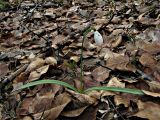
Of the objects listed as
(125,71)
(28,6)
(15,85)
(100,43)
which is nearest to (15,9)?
(28,6)

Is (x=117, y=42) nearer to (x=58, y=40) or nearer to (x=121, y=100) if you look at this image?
(x=58, y=40)

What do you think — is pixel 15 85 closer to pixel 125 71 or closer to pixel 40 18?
pixel 125 71

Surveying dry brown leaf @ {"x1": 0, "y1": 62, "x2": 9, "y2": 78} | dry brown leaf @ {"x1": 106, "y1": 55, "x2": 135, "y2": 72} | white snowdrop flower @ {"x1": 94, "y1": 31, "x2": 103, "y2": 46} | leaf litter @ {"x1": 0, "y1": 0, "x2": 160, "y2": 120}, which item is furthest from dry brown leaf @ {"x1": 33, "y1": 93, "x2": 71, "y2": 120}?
white snowdrop flower @ {"x1": 94, "y1": 31, "x2": 103, "y2": 46}

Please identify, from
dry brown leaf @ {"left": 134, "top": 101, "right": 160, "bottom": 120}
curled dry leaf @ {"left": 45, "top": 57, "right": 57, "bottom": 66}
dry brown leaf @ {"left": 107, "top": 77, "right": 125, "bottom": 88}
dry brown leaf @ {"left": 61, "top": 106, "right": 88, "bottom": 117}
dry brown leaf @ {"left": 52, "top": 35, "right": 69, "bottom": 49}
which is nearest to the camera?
dry brown leaf @ {"left": 134, "top": 101, "right": 160, "bottom": 120}

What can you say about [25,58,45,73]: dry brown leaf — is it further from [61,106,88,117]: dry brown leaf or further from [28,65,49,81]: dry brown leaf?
[61,106,88,117]: dry brown leaf

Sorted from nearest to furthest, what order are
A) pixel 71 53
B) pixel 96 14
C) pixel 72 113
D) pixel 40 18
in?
pixel 72 113
pixel 71 53
pixel 96 14
pixel 40 18

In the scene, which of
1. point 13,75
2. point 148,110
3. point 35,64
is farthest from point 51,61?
point 148,110
